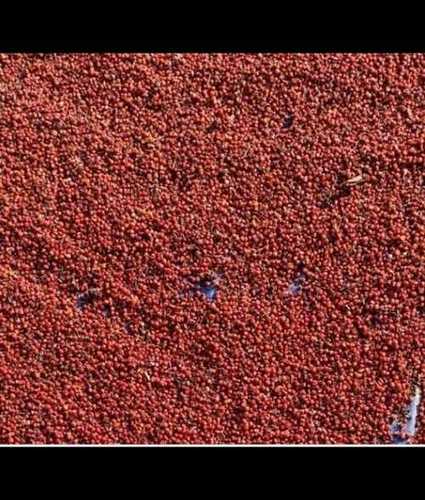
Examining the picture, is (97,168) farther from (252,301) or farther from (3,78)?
(252,301)

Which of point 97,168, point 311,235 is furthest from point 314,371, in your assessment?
point 97,168

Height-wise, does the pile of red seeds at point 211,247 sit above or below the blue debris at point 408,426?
above

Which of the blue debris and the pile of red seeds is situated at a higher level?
the pile of red seeds

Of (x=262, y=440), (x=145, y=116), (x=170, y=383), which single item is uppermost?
(x=145, y=116)

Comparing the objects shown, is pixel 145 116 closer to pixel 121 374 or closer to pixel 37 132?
pixel 37 132

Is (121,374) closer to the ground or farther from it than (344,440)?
farther from it

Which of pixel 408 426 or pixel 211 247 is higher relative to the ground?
pixel 211 247

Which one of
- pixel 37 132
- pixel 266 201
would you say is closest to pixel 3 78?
pixel 37 132
